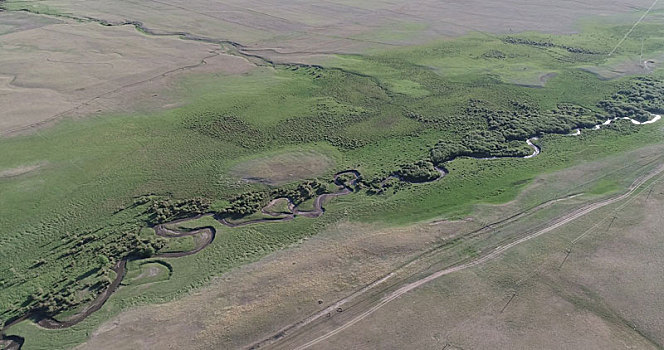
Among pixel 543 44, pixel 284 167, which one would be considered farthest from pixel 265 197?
pixel 543 44

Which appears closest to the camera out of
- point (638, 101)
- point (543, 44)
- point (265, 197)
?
point (265, 197)

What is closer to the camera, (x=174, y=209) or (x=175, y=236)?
(x=175, y=236)

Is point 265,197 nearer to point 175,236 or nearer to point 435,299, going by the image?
point 175,236

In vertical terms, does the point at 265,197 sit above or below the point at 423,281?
above

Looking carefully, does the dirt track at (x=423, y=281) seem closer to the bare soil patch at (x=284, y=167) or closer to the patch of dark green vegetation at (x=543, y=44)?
the bare soil patch at (x=284, y=167)

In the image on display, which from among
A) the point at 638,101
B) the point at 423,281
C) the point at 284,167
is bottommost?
the point at 423,281

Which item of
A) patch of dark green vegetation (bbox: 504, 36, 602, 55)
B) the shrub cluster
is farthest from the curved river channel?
patch of dark green vegetation (bbox: 504, 36, 602, 55)

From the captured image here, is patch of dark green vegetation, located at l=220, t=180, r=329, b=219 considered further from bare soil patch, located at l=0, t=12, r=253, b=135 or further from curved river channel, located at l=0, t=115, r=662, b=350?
bare soil patch, located at l=0, t=12, r=253, b=135

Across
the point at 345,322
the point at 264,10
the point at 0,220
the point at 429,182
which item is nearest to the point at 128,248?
the point at 0,220

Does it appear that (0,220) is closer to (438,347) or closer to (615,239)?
(438,347)
